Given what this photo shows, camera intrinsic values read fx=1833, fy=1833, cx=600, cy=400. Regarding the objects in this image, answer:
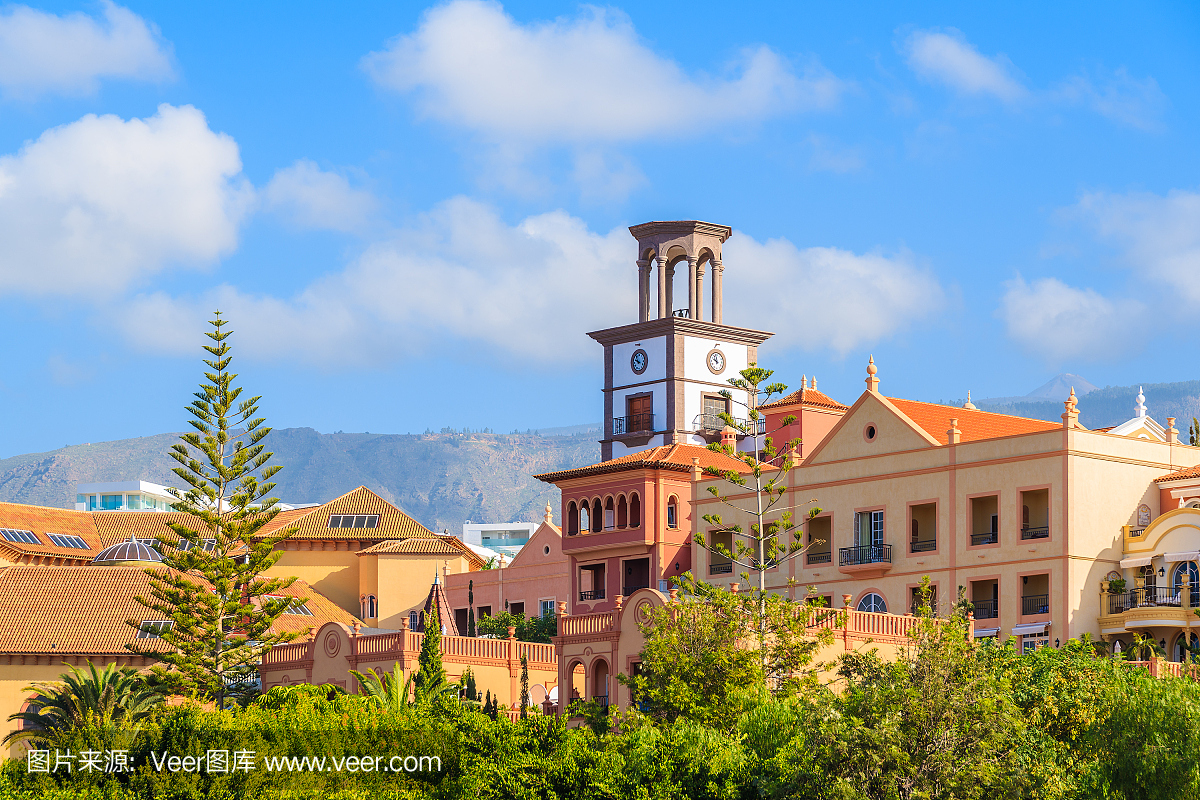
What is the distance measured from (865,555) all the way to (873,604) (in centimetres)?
137

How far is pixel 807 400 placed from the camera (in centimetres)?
6231

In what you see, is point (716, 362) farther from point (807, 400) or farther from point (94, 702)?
point (94, 702)

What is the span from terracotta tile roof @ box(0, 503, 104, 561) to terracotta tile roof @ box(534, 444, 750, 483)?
2445 centimetres

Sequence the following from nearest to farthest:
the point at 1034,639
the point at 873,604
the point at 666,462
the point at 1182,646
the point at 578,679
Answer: the point at 1182,646, the point at 578,679, the point at 1034,639, the point at 873,604, the point at 666,462

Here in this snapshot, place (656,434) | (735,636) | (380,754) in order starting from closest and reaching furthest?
(380,754), (735,636), (656,434)

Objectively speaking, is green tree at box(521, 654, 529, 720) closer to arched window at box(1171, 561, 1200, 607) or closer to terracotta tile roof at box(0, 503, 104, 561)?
arched window at box(1171, 561, 1200, 607)

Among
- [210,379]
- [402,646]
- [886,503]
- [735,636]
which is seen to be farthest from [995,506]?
[210,379]

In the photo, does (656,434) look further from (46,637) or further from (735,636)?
(735,636)

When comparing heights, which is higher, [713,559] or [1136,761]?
[713,559]

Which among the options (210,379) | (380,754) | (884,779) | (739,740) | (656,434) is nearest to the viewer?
(884,779)

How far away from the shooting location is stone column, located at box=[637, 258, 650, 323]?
2975 inches

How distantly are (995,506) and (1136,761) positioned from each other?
18720mm

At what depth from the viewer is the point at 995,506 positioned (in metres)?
49.0

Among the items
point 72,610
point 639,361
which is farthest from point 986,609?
point 72,610
